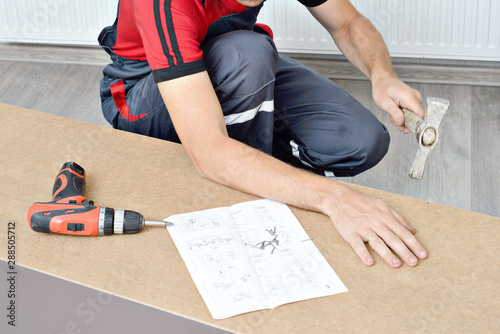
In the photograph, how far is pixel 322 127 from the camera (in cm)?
158

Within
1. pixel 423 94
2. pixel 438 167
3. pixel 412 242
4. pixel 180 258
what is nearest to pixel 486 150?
pixel 438 167

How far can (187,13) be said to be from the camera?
1210 millimetres

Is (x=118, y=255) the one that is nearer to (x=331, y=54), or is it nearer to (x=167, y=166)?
(x=167, y=166)

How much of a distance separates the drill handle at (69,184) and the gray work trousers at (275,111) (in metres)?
0.35

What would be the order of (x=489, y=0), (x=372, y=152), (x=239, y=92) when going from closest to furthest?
(x=239, y=92) → (x=372, y=152) → (x=489, y=0)

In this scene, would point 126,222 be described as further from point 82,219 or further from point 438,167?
point 438,167

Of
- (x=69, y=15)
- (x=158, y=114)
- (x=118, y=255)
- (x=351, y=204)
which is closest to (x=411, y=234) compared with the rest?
(x=351, y=204)

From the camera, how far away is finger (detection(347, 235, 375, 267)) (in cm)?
95

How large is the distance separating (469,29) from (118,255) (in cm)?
204

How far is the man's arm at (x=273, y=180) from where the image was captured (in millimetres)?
979

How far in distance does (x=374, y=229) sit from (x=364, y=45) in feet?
2.47

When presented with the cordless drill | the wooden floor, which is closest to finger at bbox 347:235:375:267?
the cordless drill

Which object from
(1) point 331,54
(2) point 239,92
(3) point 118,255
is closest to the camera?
(3) point 118,255

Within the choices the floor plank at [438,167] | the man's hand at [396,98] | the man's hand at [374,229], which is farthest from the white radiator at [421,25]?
the man's hand at [374,229]
